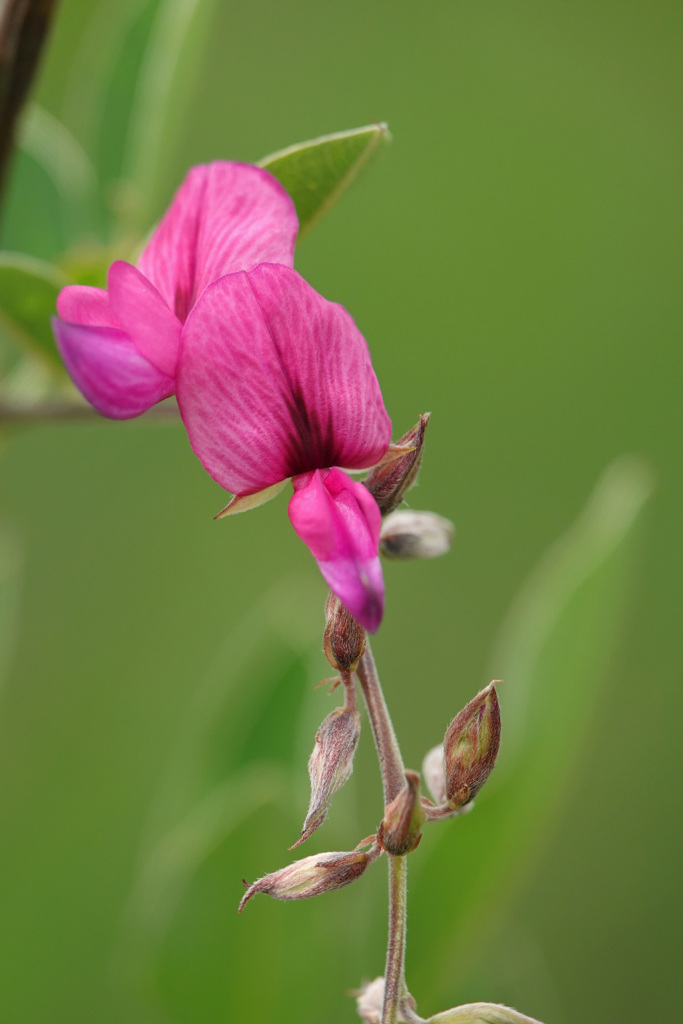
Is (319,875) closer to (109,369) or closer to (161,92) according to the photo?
(109,369)

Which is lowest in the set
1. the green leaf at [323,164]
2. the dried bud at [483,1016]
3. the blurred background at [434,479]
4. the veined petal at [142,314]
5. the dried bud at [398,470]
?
the blurred background at [434,479]

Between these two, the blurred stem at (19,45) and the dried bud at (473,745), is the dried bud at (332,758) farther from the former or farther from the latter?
the blurred stem at (19,45)

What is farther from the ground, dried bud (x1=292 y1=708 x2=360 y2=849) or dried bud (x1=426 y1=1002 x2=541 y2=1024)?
dried bud (x1=292 y1=708 x2=360 y2=849)

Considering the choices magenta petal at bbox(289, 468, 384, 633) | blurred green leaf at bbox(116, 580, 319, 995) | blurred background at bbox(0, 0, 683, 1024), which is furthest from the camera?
blurred background at bbox(0, 0, 683, 1024)

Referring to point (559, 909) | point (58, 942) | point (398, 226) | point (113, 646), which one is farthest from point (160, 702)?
point (398, 226)

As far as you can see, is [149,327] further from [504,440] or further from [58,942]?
[504,440]

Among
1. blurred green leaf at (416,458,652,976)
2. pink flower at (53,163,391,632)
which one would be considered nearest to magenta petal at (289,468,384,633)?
pink flower at (53,163,391,632)

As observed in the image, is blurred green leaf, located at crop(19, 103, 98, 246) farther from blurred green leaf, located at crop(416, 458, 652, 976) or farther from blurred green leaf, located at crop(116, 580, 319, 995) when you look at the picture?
blurred green leaf, located at crop(416, 458, 652, 976)

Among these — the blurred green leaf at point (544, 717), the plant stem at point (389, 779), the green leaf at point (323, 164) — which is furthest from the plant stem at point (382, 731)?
the blurred green leaf at point (544, 717)
